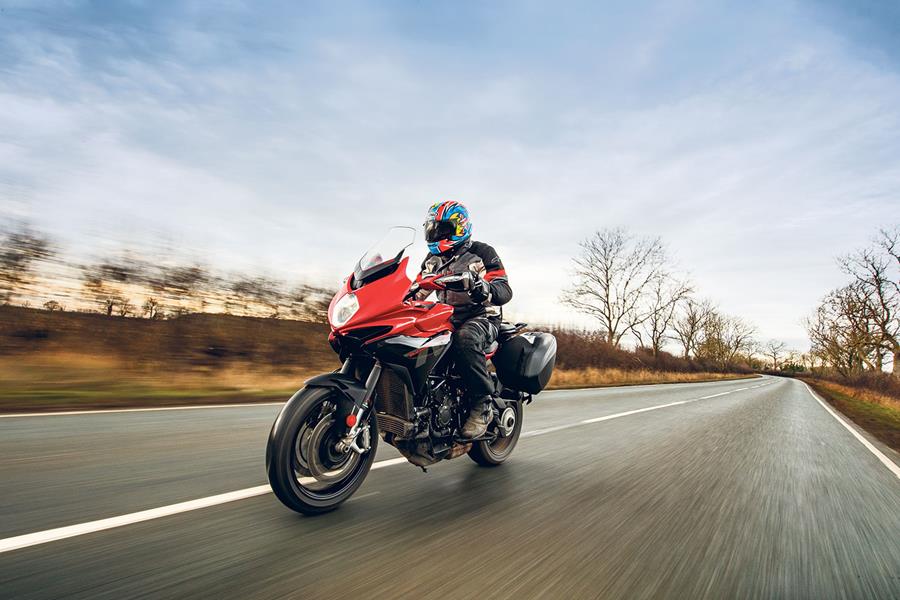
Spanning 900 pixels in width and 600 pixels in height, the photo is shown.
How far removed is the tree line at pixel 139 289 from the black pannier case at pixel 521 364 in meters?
8.35

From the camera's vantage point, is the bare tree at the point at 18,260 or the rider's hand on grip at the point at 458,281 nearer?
the rider's hand on grip at the point at 458,281

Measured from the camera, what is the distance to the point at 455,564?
7.36ft

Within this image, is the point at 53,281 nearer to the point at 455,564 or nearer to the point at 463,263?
the point at 463,263

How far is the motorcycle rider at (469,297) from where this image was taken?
3613mm

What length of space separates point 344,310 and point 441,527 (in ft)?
4.32

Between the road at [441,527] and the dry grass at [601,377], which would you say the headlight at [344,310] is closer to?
the road at [441,527]

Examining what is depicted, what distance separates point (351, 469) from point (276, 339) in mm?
9817

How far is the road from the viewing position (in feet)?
6.59

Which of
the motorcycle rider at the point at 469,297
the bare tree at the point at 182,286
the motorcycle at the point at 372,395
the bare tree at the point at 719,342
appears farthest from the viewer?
the bare tree at the point at 719,342

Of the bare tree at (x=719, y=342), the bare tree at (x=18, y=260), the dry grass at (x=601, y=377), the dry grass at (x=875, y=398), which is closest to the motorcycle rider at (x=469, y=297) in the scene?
the bare tree at (x=18, y=260)

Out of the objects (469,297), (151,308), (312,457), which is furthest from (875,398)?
(312,457)

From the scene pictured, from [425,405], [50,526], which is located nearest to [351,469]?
[425,405]

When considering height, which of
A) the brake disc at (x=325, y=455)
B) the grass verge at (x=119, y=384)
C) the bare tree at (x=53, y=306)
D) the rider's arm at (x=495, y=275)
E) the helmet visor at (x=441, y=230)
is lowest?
the grass verge at (x=119, y=384)

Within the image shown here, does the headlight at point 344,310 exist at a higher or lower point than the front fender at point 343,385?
higher
